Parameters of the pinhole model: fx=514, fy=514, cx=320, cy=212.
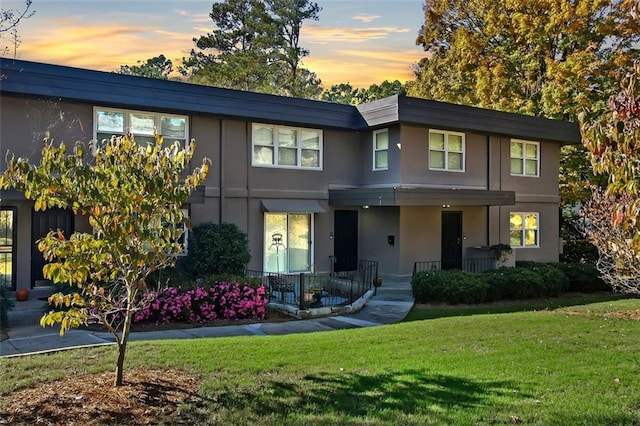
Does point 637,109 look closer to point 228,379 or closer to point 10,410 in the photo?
point 228,379

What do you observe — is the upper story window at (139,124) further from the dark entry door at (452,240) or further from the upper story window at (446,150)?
the dark entry door at (452,240)

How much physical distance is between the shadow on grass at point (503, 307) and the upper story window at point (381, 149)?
6055 millimetres

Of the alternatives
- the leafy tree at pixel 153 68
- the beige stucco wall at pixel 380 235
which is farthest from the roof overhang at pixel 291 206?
the leafy tree at pixel 153 68

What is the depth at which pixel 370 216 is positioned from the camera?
61.5 ft

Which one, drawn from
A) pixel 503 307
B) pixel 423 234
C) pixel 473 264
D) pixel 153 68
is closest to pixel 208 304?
pixel 503 307

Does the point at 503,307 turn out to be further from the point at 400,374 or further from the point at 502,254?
the point at 400,374

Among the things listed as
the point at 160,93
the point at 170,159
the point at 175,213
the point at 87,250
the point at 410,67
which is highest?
the point at 410,67

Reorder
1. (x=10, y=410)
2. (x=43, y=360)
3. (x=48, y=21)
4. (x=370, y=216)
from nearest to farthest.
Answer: (x=10, y=410) → (x=43, y=360) → (x=48, y=21) → (x=370, y=216)

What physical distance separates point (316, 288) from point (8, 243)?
8171 mm

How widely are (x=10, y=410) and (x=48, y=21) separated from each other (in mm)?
8720

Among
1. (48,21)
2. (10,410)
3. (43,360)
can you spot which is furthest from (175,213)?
(48,21)

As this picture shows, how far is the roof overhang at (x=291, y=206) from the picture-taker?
1689 centimetres

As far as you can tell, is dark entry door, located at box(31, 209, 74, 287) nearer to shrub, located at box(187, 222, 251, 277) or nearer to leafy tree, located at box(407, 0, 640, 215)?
shrub, located at box(187, 222, 251, 277)

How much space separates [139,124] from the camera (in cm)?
1513
